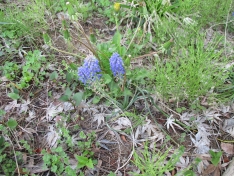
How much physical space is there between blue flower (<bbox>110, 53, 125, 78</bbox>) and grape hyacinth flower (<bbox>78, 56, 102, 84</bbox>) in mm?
114

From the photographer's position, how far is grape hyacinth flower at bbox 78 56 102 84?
70.1 inches

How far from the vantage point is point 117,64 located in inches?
69.4

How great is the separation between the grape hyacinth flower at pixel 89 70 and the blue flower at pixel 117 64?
4.5 inches

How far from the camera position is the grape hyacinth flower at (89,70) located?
178 cm

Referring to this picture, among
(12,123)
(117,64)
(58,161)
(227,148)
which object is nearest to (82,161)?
(58,161)

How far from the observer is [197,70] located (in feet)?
5.85

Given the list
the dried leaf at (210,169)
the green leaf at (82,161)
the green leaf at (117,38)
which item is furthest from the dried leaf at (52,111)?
the dried leaf at (210,169)

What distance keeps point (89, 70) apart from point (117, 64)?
0.20 meters

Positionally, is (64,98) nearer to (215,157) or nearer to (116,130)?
(116,130)

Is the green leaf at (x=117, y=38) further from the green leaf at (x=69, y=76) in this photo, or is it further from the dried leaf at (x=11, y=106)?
the dried leaf at (x=11, y=106)

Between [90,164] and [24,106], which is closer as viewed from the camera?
[90,164]

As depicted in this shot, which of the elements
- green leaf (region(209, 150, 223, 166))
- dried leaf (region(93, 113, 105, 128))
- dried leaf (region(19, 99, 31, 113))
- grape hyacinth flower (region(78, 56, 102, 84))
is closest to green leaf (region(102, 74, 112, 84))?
grape hyacinth flower (region(78, 56, 102, 84))

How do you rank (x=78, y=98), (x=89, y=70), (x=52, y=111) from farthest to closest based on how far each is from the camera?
1. (x=52, y=111)
2. (x=78, y=98)
3. (x=89, y=70)

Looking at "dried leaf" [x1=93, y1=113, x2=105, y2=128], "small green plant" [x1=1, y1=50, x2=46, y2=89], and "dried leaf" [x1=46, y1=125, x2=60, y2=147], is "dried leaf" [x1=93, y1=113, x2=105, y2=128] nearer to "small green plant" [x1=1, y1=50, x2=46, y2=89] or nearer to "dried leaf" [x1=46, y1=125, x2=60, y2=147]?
"dried leaf" [x1=46, y1=125, x2=60, y2=147]
